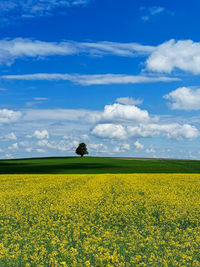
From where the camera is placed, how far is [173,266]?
823 cm

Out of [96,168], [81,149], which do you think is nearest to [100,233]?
[96,168]

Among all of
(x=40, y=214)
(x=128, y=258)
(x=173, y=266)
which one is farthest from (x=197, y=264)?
(x=40, y=214)

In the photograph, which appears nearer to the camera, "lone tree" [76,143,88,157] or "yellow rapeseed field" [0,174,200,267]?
"yellow rapeseed field" [0,174,200,267]

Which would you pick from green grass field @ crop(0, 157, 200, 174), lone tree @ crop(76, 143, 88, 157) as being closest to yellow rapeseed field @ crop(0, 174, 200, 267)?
green grass field @ crop(0, 157, 200, 174)

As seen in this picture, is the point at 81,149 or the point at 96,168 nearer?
the point at 96,168

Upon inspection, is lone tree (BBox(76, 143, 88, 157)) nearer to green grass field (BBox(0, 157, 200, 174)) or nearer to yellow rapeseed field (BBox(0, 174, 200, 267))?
green grass field (BBox(0, 157, 200, 174))

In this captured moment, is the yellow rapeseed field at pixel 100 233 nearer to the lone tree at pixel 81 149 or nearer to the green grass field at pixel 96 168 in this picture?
the green grass field at pixel 96 168

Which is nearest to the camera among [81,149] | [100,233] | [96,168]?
[100,233]

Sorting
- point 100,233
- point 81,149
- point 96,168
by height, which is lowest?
point 96,168

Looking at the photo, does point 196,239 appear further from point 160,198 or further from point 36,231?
point 160,198

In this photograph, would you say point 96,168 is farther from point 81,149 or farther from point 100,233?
point 100,233

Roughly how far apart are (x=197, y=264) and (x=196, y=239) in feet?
8.05

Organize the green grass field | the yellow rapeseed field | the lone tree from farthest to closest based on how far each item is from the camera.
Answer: the lone tree, the green grass field, the yellow rapeseed field

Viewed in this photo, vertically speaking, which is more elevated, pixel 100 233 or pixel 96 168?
pixel 100 233
